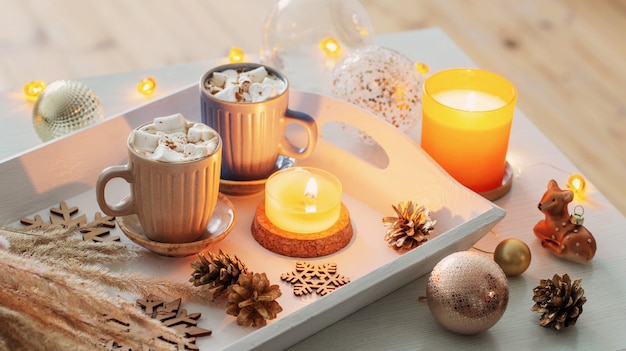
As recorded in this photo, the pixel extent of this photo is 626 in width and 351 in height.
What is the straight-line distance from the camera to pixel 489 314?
2.61 feet

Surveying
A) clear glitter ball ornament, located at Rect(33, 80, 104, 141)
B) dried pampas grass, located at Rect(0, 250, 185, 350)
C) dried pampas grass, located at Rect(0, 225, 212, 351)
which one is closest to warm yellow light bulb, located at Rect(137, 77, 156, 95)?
clear glitter ball ornament, located at Rect(33, 80, 104, 141)

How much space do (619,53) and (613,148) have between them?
15.0 inches

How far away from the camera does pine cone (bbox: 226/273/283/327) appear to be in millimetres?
787

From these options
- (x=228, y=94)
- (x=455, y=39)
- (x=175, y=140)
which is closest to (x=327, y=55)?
(x=228, y=94)

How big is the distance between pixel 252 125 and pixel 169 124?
0.10 metres

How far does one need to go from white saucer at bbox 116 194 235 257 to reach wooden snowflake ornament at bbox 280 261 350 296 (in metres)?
0.09

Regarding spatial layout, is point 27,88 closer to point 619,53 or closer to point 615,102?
point 615,102

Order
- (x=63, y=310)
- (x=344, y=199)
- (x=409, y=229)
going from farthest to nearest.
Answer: (x=344, y=199) → (x=409, y=229) → (x=63, y=310)

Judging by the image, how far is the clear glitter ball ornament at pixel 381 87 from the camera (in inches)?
42.1

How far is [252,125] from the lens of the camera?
93cm

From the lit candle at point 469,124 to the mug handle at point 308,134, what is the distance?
5.6 inches

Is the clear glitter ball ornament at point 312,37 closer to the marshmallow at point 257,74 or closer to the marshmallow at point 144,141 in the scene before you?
the marshmallow at point 257,74

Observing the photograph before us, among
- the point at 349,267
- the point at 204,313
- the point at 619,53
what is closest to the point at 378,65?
the point at 349,267

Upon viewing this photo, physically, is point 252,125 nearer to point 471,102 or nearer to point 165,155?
point 165,155
